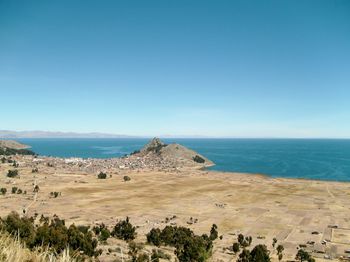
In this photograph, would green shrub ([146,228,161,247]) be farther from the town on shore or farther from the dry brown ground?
the dry brown ground

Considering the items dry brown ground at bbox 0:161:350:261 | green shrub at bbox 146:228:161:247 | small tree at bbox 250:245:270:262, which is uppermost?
small tree at bbox 250:245:270:262

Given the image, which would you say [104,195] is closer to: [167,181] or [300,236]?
[167,181]

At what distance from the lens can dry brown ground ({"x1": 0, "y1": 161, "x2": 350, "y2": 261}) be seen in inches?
3179

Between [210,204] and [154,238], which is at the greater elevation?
[154,238]

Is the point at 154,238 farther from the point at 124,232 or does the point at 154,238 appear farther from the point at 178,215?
the point at 178,215

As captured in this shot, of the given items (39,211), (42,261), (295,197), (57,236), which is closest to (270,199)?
(295,197)

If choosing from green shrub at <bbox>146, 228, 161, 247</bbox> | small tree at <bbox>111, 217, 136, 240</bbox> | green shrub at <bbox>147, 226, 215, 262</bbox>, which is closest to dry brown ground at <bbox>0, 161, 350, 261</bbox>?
green shrub at <bbox>147, 226, 215, 262</bbox>

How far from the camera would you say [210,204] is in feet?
378

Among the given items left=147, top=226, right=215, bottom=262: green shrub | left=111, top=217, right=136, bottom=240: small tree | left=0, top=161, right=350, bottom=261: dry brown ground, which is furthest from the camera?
left=0, top=161, right=350, bottom=261: dry brown ground

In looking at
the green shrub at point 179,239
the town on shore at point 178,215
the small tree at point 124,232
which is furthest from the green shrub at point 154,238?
the small tree at point 124,232

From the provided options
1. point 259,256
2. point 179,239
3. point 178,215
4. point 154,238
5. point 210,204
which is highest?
point 259,256

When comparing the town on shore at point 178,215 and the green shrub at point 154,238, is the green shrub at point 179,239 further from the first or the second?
the town on shore at point 178,215

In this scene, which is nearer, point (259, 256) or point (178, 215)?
point (259, 256)

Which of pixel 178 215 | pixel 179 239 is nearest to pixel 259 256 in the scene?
pixel 179 239
